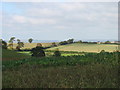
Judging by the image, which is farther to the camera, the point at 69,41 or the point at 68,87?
the point at 69,41

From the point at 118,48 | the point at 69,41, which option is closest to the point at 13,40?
the point at 69,41

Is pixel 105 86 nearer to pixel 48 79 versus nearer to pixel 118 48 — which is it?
pixel 48 79

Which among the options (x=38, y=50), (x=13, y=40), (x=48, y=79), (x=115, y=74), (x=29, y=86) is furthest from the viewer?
(x=13, y=40)

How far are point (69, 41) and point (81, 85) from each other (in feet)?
236

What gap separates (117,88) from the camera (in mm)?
4652

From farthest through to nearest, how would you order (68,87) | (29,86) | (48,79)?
(48,79) < (29,86) < (68,87)

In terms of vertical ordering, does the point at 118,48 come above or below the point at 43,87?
above

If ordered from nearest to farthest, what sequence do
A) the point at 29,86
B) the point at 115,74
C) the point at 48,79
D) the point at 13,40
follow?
1. the point at 29,86
2. the point at 48,79
3. the point at 115,74
4. the point at 13,40

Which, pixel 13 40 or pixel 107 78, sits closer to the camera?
pixel 107 78

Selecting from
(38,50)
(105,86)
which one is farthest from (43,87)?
(38,50)

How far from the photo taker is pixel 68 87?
4328 mm

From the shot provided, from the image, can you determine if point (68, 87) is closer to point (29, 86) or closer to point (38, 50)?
point (29, 86)

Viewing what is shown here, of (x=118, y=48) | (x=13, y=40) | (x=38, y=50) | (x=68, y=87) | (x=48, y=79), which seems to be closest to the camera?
(x=68, y=87)

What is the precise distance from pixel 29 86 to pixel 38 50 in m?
32.9
